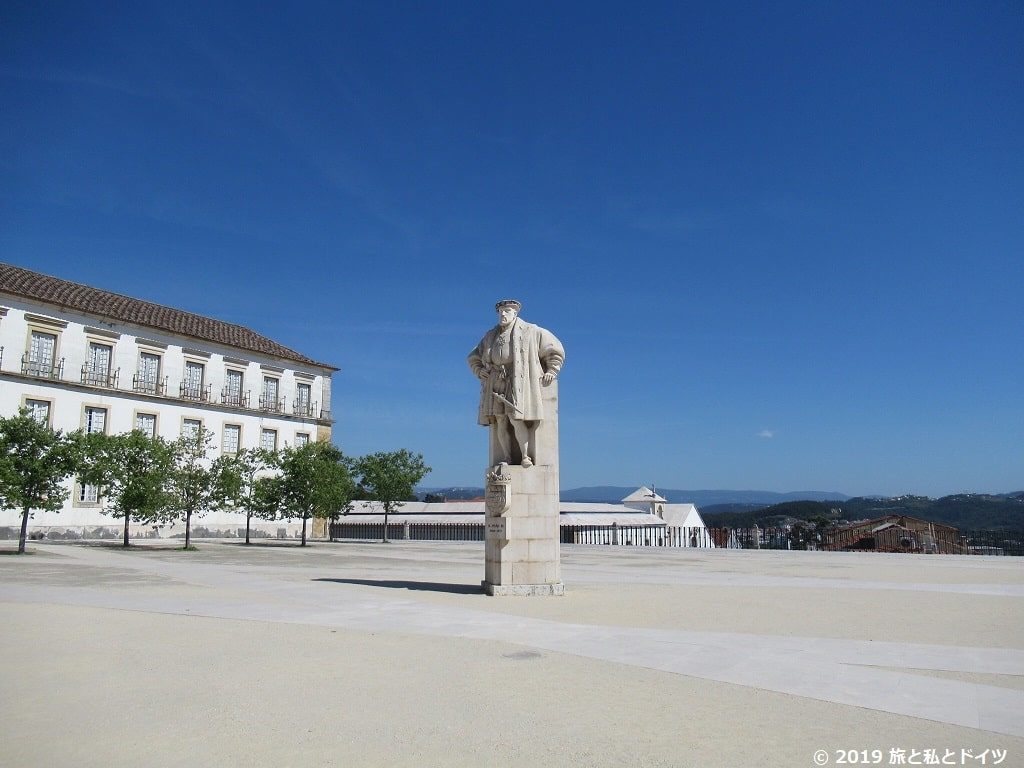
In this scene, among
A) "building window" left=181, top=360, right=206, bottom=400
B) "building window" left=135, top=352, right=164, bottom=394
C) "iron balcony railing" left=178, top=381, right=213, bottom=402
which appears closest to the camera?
"building window" left=135, top=352, right=164, bottom=394

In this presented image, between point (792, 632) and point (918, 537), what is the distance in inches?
1124

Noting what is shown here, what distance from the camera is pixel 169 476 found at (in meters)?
33.3

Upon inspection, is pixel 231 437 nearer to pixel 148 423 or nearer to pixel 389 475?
pixel 148 423

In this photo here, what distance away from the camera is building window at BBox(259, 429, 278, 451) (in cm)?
5342

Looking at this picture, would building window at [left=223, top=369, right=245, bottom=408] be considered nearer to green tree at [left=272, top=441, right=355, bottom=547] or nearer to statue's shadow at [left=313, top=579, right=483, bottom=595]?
green tree at [left=272, top=441, right=355, bottom=547]

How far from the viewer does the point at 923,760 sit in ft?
14.9

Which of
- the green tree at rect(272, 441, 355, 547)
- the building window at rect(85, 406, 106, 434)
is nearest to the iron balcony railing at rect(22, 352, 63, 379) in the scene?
the building window at rect(85, 406, 106, 434)

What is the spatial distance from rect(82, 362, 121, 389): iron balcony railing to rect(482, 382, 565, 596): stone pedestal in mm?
39058

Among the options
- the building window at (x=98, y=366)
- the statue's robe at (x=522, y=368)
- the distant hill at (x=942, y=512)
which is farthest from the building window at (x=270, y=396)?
the statue's robe at (x=522, y=368)

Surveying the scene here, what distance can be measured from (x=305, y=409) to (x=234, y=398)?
5.95 metres

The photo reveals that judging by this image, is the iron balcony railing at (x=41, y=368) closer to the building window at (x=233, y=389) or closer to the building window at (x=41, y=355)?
the building window at (x=41, y=355)

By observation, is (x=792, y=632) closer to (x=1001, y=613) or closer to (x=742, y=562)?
(x=1001, y=613)

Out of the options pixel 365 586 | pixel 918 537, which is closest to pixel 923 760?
pixel 365 586

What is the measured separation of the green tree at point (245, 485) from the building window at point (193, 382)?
27.8 ft
